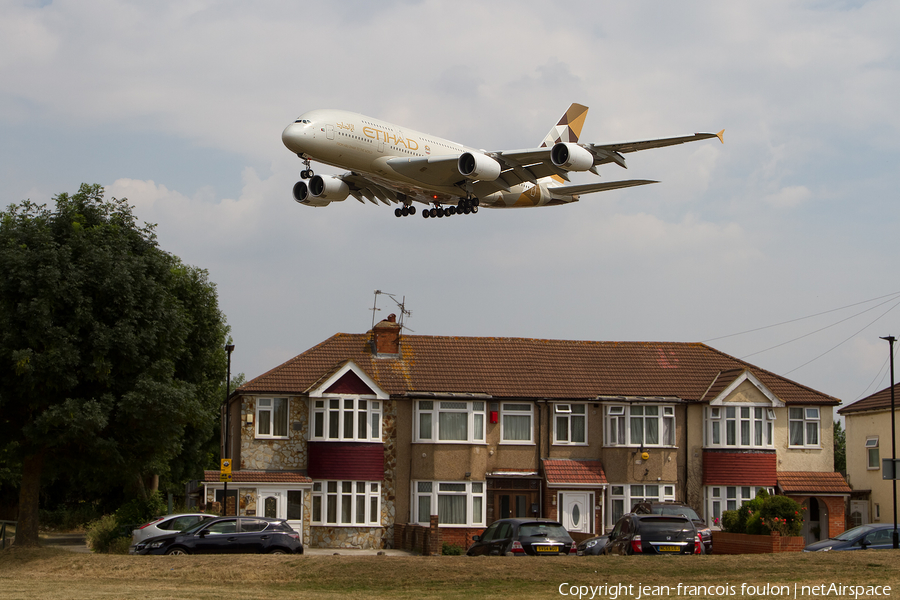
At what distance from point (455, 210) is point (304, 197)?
17.5 ft

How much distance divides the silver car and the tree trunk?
287cm

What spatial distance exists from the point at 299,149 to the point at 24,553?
521 inches

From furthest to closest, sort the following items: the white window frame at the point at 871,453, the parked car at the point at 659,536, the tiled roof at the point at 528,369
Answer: the white window frame at the point at 871,453 < the tiled roof at the point at 528,369 < the parked car at the point at 659,536

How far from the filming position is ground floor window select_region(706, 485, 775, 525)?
1532 inches

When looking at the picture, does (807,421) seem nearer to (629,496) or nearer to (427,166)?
(629,496)

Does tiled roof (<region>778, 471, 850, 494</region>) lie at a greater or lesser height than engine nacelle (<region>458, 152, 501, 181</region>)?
lesser

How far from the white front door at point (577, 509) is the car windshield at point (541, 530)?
46.4 ft

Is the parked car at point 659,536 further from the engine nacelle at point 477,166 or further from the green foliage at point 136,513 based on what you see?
the green foliage at point 136,513

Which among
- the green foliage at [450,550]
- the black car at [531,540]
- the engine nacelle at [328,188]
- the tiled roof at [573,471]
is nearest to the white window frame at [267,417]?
the green foliage at [450,550]

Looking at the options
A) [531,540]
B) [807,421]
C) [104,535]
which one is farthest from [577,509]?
[104,535]

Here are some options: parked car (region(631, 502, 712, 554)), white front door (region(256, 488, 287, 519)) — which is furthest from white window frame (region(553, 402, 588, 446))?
white front door (region(256, 488, 287, 519))

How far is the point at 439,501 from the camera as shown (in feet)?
123

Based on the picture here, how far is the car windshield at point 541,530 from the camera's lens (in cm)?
2380

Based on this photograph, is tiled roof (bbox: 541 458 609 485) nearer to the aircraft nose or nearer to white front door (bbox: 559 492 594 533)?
white front door (bbox: 559 492 594 533)
